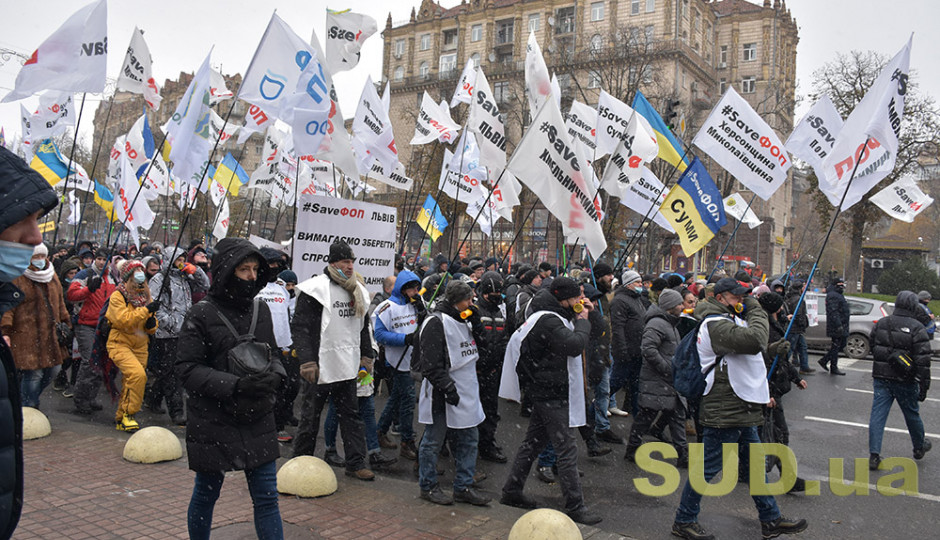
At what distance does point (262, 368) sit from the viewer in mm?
3500

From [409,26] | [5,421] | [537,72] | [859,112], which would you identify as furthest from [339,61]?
[409,26]

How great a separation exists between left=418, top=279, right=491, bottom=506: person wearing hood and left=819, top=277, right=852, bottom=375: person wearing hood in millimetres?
10336

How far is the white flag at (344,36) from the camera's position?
8922 mm

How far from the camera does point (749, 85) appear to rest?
55438mm

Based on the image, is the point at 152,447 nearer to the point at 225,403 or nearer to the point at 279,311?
the point at 279,311

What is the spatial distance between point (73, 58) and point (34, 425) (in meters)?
4.38

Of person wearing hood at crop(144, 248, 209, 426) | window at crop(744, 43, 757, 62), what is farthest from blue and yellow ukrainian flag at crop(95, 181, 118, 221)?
window at crop(744, 43, 757, 62)

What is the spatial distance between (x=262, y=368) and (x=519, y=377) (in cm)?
257

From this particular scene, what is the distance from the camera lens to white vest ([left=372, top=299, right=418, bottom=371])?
22.2ft

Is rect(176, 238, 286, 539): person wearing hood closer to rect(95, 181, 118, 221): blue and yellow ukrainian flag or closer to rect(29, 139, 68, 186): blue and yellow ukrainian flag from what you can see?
rect(29, 139, 68, 186): blue and yellow ukrainian flag

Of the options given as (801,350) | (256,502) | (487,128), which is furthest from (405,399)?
Result: (801,350)

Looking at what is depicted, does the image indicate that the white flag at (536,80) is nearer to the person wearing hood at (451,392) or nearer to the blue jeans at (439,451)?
the person wearing hood at (451,392)

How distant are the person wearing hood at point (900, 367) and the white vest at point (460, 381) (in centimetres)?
418

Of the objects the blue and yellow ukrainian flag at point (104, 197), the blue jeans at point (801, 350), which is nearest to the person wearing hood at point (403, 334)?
the blue jeans at point (801, 350)
